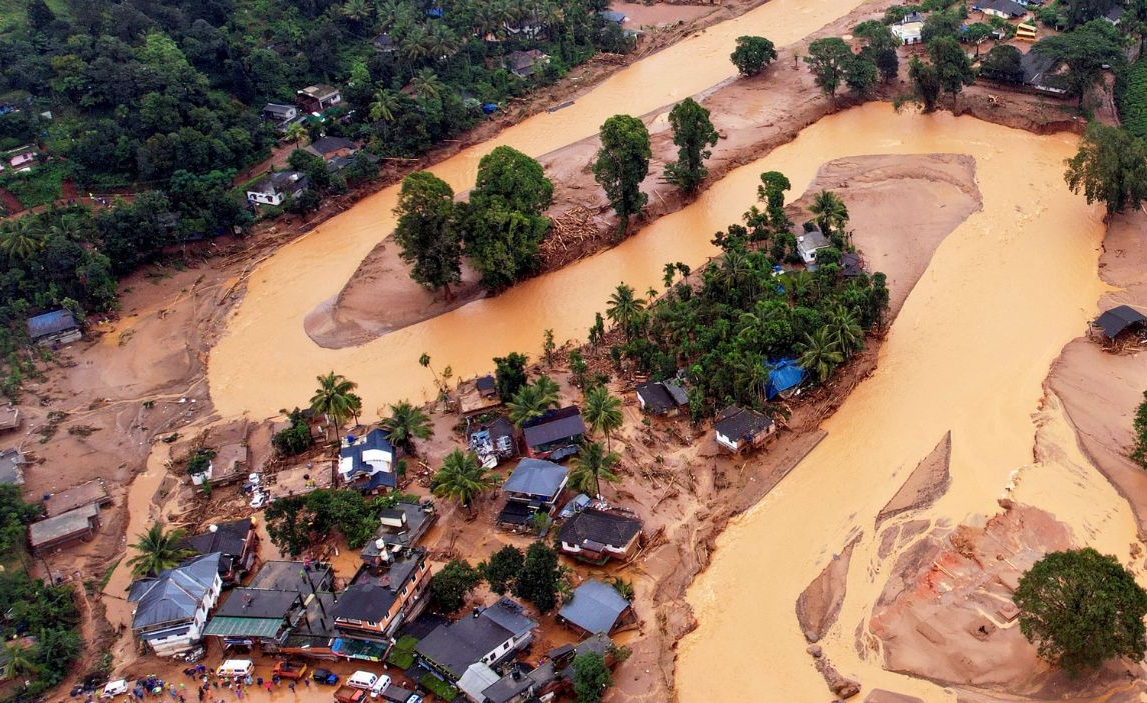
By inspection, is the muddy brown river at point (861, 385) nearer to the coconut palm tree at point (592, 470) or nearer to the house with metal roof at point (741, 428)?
the house with metal roof at point (741, 428)

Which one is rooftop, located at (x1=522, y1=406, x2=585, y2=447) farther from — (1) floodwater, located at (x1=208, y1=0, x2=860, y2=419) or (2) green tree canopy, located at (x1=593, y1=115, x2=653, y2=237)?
(2) green tree canopy, located at (x1=593, y1=115, x2=653, y2=237)

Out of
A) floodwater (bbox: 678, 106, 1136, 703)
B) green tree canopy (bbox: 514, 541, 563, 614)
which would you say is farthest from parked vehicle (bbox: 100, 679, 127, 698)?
floodwater (bbox: 678, 106, 1136, 703)

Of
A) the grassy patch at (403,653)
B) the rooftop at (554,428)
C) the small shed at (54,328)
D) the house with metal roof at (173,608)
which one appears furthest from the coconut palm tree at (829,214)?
the small shed at (54,328)

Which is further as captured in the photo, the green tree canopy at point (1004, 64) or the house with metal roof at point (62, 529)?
the green tree canopy at point (1004, 64)

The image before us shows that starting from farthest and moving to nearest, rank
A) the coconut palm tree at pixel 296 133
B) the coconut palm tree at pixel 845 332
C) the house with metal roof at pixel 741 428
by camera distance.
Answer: the coconut palm tree at pixel 296 133 < the coconut palm tree at pixel 845 332 < the house with metal roof at pixel 741 428

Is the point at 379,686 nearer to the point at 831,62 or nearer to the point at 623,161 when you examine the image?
the point at 623,161

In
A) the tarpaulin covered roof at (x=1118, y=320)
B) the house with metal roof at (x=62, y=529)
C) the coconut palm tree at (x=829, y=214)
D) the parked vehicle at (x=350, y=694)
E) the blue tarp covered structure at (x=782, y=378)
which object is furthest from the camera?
the coconut palm tree at (x=829, y=214)
